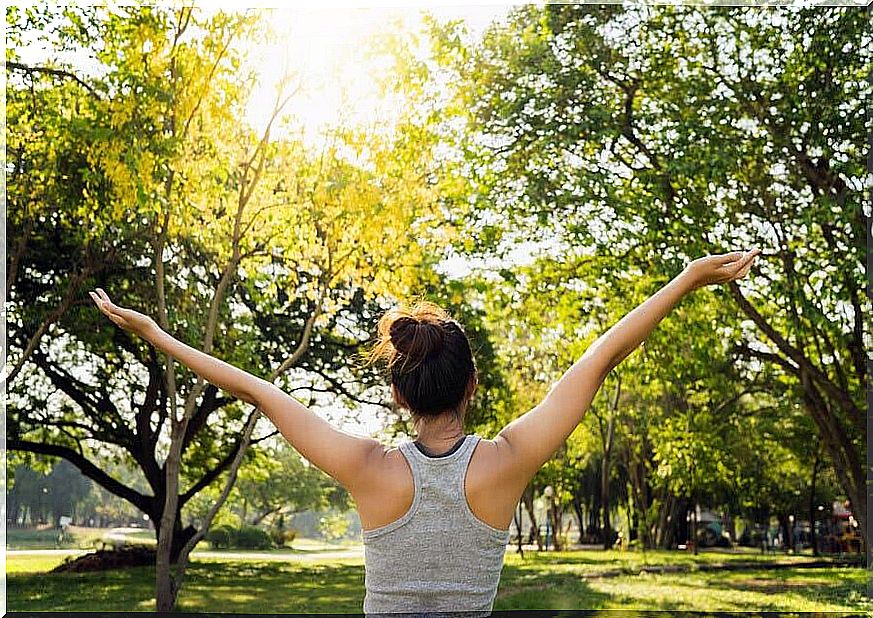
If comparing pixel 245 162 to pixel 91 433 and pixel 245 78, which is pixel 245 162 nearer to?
pixel 245 78

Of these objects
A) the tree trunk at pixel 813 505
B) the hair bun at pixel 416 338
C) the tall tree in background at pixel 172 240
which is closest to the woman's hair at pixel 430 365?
the hair bun at pixel 416 338

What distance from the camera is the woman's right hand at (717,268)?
1158 millimetres

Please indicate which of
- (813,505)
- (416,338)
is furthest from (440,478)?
(813,505)

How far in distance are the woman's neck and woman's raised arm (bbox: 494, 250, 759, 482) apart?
0.05 metres

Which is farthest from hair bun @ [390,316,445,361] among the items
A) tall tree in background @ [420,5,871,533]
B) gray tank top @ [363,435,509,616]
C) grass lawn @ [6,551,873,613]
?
grass lawn @ [6,551,873,613]

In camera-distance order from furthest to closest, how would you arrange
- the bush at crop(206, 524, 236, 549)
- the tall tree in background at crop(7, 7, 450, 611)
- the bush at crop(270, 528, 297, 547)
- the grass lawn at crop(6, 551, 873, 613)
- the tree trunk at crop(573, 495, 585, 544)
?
the tree trunk at crop(573, 495, 585, 544) → the bush at crop(270, 528, 297, 547) → the bush at crop(206, 524, 236, 549) → the grass lawn at crop(6, 551, 873, 613) → the tall tree in background at crop(7, 7, 450, 611)

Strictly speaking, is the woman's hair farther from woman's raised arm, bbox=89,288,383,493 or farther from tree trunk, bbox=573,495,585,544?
tree trunk, bbox=573,495,585,544

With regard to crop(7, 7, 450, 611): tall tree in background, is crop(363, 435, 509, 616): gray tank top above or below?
below

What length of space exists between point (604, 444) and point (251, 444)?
9.83 ft

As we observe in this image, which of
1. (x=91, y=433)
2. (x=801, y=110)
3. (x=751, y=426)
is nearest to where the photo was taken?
(x=801, y=110)

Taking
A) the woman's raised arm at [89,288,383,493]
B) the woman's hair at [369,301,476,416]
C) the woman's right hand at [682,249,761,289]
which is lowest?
the woman's raised arm at [89,288,383,493]

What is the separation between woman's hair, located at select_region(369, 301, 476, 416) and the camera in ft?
3.69

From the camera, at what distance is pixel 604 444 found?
8.35 metres

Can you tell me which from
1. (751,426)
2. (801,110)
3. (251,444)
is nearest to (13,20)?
(251,444)
